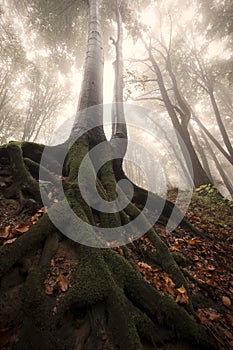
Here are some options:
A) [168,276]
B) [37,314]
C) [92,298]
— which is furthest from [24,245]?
[168,276]

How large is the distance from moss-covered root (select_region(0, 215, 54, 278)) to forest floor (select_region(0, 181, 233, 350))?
0.15 meters

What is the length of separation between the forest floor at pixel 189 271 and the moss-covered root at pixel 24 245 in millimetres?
153

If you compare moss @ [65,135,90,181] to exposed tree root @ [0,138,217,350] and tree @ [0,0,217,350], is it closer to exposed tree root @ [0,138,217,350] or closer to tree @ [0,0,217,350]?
tree @ [0,0,217,350]

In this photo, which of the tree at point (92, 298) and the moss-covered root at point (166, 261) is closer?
the tree at point (92, 298)

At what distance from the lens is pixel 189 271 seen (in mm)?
2812

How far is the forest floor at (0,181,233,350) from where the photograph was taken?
1707 millimetres

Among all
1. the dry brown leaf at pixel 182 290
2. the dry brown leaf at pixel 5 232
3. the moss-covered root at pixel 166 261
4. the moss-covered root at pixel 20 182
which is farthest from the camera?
the moss-covered root at pixel 20 182

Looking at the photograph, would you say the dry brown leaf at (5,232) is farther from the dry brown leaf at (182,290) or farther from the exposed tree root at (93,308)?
the dry brown leaf at (182,290)

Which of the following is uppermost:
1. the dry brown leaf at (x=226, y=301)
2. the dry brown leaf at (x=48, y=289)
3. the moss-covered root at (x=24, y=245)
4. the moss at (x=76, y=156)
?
the moss at (x=76, y=156)

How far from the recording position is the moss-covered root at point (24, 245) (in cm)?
165

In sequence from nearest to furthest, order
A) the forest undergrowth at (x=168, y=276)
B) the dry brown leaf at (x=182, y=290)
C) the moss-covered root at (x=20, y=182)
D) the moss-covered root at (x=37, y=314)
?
the moss-covered root at (x=37, y=314)
the forest undergrowth at (x=168, y=276)
the dry brown leaf at (x=182, y=290)
the moss-covered root at (x=20, y=182)

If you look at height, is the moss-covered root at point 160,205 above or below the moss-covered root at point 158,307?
above

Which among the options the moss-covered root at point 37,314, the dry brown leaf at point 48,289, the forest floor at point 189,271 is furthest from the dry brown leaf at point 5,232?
the dry brown leaf at point 48,289

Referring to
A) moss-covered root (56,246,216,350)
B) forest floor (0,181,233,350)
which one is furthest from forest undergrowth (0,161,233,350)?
moss-covered root (56,246,216,350)
